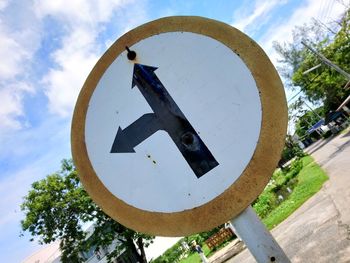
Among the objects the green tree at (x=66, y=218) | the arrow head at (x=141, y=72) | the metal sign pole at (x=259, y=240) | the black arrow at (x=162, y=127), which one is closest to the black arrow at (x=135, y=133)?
the black arrow at (x=162, y=127)

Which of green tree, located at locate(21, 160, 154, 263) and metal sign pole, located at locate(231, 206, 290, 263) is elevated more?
green tree, located at locate(21, 160, 154, 263)

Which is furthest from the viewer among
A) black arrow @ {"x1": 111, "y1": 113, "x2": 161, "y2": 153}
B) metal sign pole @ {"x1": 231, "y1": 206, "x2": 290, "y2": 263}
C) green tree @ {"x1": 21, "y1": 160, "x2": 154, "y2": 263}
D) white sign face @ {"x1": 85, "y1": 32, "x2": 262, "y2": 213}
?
green tree @ {"x1": 21, "y1": 160, "x2": 154, "y2": 263}

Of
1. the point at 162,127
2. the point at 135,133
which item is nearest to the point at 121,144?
the point at 135,133

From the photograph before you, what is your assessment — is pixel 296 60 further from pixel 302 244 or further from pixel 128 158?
pixel 128 158

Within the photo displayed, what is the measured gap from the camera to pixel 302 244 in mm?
4812

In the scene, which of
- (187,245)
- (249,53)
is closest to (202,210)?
(249,53)

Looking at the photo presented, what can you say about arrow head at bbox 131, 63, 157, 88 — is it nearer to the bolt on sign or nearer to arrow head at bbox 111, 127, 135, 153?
the bolt on sign

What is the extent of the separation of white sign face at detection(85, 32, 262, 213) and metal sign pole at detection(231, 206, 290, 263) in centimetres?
14

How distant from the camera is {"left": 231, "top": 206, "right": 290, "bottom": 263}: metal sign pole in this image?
1038 millimetres

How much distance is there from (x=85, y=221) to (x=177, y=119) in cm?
1793

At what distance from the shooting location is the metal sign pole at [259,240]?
1.04 meters

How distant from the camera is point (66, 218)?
1717 centimetres

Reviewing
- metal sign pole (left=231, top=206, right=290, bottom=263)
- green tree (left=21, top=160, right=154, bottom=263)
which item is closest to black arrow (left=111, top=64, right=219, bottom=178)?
metal sign pole (left=231, top=206, right=290, bottom=263)

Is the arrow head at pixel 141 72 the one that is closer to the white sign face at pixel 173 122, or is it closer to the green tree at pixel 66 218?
the white sign face at pixel 173 122
